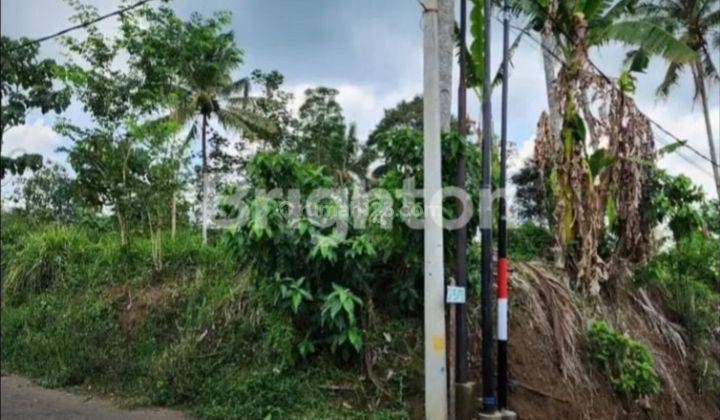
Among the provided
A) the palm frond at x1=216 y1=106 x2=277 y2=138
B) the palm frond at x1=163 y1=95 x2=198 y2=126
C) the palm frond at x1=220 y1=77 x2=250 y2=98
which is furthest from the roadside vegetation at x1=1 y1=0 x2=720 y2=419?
the palm frond at x1=220 y1=77 x2=250 y2=98

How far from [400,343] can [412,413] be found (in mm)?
828

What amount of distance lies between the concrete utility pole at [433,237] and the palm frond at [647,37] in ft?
12.9

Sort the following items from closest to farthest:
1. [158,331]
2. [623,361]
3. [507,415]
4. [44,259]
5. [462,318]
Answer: [507,415]
[462,318]
[623,361]
[158,331]
[44,259]

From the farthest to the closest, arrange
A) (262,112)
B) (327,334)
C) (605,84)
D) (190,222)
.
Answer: (262,112) < (190,222) < (605,84) < (327,334)

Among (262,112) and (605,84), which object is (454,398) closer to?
(605,84)

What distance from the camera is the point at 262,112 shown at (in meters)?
21.1

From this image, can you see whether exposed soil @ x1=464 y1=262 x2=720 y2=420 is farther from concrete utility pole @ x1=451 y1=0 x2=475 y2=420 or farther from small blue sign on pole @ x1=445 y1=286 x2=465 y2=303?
small blue sign on pole @ x1=445 y1=286 x2=465 y2=303

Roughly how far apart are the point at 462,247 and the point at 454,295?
587 mm

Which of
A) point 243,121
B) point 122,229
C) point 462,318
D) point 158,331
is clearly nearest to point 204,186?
point 243,121

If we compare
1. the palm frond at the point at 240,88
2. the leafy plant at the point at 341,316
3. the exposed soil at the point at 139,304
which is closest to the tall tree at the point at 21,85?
the leafy plant at the point at 341,316

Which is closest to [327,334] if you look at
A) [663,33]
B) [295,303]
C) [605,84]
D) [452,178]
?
[295,303]

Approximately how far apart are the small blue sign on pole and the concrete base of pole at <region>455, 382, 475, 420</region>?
86 cm

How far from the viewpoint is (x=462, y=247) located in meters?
6.05

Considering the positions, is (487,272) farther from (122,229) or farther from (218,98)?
(218,98)
